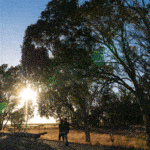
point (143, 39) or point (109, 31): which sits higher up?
point (109, 31)

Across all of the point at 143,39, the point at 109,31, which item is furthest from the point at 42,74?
the point at 143,39

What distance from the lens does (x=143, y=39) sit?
686 centimetres

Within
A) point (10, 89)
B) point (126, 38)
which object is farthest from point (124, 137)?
point (10, 89)

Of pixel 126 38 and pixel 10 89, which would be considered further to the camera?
pixel 10 89

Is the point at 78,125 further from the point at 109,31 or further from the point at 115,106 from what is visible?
the point at 109,31

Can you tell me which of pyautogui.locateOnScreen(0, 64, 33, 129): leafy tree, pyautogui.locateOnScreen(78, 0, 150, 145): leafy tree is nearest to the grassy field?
pyautogui.locateOnScreen(78, 0, 150, 145): leafy tree

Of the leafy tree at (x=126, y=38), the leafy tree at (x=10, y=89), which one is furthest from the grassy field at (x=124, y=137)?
the leafy tree at (x=10, y=89)

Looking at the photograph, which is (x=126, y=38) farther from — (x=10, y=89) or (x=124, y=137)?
(x=10, y=89)

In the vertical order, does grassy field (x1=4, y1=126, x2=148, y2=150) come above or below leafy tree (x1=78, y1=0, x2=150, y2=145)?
below

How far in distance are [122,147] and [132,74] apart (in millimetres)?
4557

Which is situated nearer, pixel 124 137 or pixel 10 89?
pixel 124 137

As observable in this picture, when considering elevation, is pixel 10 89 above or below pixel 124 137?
above

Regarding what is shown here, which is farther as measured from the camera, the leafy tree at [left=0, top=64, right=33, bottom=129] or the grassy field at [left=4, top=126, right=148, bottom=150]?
the leafy tree at [left=0, top=64, right=33, bottom=129]

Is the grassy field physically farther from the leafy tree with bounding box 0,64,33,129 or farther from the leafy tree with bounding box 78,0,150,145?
the leafy tree with bounding box 0,64,33,129
